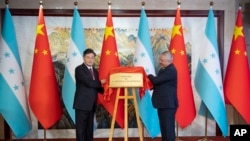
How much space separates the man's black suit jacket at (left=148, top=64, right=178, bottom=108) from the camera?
3.74 m

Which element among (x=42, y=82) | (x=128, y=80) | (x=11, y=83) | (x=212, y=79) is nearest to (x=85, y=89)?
(x=128, y=80)

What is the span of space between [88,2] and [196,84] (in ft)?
6.14

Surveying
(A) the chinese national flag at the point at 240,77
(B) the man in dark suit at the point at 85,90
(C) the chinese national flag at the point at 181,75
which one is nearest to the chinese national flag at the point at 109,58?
(B) the man in dark suit at the point at 85,90

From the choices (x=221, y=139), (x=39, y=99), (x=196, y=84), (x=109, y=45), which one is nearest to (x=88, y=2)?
(x=109, y=45)

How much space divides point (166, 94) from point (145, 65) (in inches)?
29.5

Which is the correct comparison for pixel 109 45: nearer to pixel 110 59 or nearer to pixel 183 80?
pixel 110 59

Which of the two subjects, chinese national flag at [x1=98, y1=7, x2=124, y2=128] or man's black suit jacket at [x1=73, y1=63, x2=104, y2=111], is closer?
man's black suit jacket at [x1=73, y1=63, x2=104, y2=111]

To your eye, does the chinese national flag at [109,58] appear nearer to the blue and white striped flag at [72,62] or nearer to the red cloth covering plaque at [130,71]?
the blue and white striped flag at [72,62]

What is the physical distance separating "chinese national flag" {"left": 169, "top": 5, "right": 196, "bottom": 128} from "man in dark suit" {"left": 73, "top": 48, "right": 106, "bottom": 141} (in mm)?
1087

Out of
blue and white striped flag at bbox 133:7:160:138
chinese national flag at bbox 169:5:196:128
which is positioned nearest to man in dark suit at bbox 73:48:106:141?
blue and white striped flag at bbox 133:7:160:138

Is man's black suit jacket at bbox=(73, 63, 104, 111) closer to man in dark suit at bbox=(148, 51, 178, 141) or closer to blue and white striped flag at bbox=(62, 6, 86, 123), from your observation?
blue and white striped flag at bbox=(62, 6, 86, 123)

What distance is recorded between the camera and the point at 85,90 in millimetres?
3865

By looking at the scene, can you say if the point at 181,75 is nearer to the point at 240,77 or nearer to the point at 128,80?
the point at 240,77

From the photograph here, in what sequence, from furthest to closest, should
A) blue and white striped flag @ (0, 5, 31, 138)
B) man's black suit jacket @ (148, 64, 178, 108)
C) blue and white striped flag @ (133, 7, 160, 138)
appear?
blue and white striped flag @ (133, 7, 160, 138) < blue and white striped flag @ (0, 5, 31, 138) < man's black suit jacket @ (148, 64, 178, 108)
